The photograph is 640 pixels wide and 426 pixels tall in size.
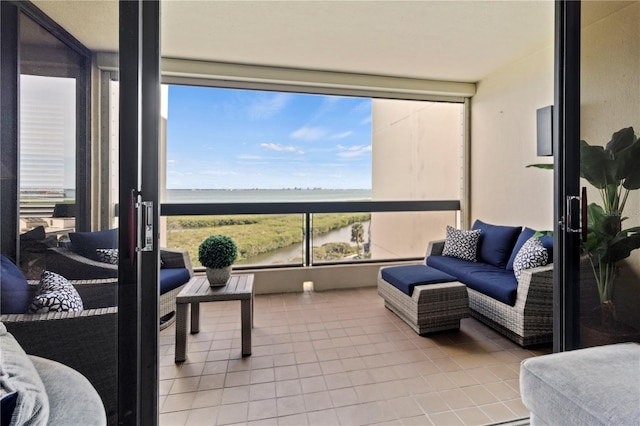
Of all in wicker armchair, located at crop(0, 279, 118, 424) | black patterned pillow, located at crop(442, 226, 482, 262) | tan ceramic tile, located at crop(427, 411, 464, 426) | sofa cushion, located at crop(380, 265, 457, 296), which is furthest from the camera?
black patterned pillow, located at crop(442, 226, 482, 262)

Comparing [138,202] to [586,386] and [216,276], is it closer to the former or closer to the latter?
[216,276]

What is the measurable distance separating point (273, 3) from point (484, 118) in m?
3.09

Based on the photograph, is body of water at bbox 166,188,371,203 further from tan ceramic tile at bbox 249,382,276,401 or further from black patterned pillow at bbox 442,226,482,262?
tan ceramic tile at bbox 249,382,276,401

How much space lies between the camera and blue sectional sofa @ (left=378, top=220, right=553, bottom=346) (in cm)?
243

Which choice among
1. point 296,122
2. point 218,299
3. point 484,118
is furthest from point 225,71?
point 484,118

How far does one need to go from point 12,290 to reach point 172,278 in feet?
6.51

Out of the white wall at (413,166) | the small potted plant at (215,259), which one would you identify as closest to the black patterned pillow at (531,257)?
the white wall at (413,166)

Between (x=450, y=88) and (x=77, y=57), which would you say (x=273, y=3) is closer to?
(x=77, y=57)

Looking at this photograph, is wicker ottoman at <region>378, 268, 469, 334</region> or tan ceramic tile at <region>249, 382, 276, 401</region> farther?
wicker ottoman at <region>378, 268, 469, 334</region>

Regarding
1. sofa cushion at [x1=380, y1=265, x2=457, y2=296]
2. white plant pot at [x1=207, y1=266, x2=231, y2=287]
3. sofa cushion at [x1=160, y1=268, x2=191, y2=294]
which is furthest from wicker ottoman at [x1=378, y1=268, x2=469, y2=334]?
sofa cushion at [x1=160, y1=268, x2=191, y2=294]

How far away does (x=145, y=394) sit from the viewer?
3.87ft

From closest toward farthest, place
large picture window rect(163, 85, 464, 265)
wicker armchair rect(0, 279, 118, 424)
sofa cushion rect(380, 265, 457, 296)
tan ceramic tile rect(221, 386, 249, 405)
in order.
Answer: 1. wicker armchair rect(0, 279, 118, 424)
2. tan ceramic tile rect(221, 386, 249, 405)
3. sofa cushion rect(380, 265, 457, 296)
4. large picture window rect(163, 85, 464, 265)

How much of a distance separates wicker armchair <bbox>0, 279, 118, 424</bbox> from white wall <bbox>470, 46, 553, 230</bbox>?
147 inches

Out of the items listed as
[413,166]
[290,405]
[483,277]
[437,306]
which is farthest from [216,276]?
[413,166]
